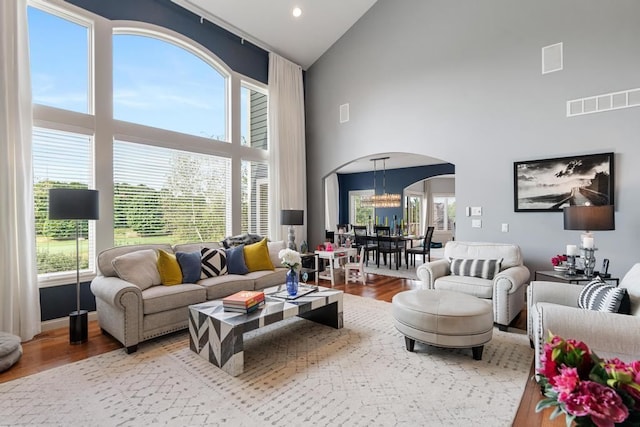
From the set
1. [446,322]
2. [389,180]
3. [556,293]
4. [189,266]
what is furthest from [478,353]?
[389,180]

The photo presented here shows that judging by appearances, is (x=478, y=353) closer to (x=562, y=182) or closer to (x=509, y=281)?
(x=509, y=281)

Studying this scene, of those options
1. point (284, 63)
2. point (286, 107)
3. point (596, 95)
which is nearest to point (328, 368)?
point (596, 95)

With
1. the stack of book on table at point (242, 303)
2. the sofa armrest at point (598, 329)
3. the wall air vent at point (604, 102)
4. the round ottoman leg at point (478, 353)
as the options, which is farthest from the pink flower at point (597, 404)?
the wall air vent at point (604, 102)

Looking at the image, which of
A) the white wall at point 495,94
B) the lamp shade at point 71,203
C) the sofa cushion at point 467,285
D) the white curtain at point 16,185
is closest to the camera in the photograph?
the lamp shade at point 71,203

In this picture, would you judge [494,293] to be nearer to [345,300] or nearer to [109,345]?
[345,300]

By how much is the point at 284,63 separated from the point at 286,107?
35.3 inches

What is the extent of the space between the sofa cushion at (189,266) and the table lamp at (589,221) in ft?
13.7

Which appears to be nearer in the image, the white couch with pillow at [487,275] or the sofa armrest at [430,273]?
the white couch with pillow at [487,275]

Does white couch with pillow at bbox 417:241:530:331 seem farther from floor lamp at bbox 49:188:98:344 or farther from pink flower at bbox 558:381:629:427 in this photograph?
floor lamp at bbox 49:188:98:344

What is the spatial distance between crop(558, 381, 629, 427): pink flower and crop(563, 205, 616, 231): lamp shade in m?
2.91

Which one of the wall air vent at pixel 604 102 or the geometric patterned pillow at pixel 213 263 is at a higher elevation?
the wall air vent at pixel 604 102

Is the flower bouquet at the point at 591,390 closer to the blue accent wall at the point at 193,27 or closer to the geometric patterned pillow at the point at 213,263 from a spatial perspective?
the geometric patterned pillow at the point at 213,263

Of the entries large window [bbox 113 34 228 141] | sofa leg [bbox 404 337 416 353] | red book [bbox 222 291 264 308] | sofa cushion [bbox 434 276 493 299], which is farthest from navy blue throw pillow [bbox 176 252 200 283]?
sofa cushion [bbox 434 276 493 299]

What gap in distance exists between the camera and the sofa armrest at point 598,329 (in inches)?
76.7
